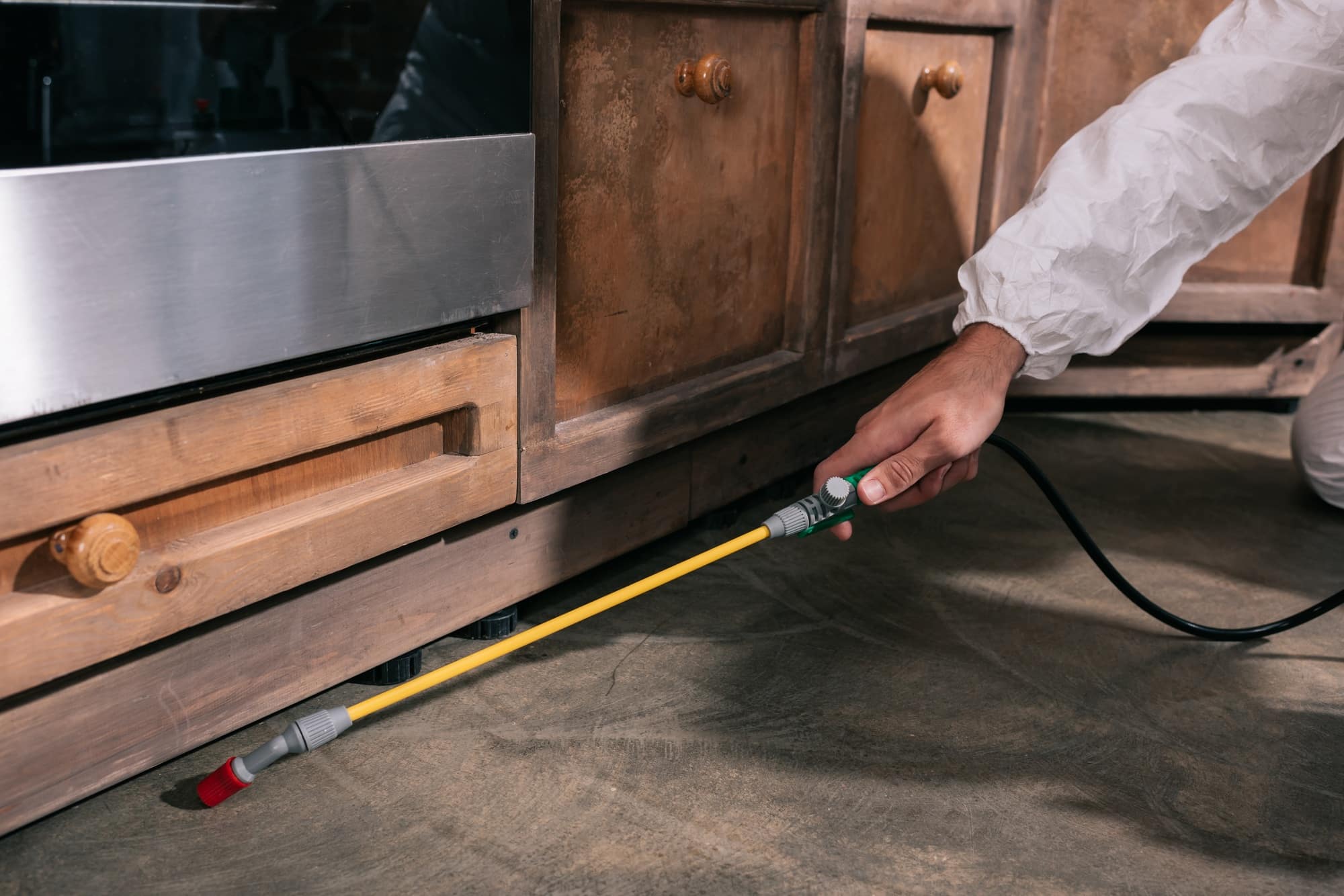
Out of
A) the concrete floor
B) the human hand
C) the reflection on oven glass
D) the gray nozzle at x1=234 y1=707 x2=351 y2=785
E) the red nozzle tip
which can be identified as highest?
the reflection on oven glass

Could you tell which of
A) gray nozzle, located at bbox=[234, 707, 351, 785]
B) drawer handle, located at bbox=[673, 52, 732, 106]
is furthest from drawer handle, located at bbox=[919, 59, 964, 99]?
gray nozzle, located at bbox=[234, 707, 351, 785]

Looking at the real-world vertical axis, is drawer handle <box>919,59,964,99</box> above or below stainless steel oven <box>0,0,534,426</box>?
above

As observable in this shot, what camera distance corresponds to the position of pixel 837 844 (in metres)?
0.86

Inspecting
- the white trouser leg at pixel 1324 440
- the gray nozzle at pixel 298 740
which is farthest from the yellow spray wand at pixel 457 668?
the white trouser leg at pixel 1324 440

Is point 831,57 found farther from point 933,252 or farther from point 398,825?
point 398,825

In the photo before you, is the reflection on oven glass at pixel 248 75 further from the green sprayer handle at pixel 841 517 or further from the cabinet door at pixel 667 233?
the green sprayer handle at pixel 841 517

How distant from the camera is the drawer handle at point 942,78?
5.09ft

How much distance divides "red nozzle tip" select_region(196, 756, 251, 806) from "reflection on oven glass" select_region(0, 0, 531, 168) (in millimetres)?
430

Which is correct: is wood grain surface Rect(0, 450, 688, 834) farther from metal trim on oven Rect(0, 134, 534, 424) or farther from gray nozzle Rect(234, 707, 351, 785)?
metal trim on oven Rect(0, 134, 534, 424)

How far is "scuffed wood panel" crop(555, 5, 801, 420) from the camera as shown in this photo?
1.07m

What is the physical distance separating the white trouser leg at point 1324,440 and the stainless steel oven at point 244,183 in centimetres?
115

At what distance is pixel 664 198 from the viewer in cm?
117

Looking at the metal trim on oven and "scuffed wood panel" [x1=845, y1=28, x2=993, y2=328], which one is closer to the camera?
the metal trim on oven

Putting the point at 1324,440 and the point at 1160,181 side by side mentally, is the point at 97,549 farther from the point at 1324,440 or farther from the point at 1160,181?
the point at 1324,440
